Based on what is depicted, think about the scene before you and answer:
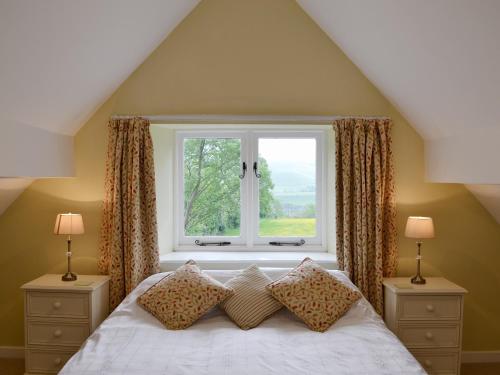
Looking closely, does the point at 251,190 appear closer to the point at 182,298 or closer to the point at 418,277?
the point at 182,298

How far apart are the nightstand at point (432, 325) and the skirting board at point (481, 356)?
0.50 meters

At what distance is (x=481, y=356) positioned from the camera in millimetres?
3273

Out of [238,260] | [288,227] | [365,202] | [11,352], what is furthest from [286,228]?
[11,352]

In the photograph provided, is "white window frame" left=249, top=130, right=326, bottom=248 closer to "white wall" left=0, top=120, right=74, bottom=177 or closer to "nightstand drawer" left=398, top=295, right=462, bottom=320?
"nightstand drawer" left=398, top=295, right=462, bottom=320

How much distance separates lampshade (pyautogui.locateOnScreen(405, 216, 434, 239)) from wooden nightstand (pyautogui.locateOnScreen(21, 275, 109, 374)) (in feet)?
7.64

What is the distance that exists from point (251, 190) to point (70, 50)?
1.89 m

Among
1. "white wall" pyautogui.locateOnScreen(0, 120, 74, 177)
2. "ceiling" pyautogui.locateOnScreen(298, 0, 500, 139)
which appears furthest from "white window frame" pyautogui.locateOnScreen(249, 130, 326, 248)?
"white wall" pyautogui.locateOnScreen(0, 120, 74, 177)

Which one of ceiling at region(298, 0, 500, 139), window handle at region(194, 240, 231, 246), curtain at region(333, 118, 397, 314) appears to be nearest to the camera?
ceiling at region(298, 0, 500, 139)

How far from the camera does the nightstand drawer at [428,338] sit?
2852 mm

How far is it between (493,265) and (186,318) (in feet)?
8.17

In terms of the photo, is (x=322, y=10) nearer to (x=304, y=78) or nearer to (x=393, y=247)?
(x=304, y=78)

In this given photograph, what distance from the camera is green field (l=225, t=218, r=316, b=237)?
12.2 ft

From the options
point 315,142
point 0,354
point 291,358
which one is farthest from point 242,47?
point 0,354

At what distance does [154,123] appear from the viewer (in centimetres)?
323
